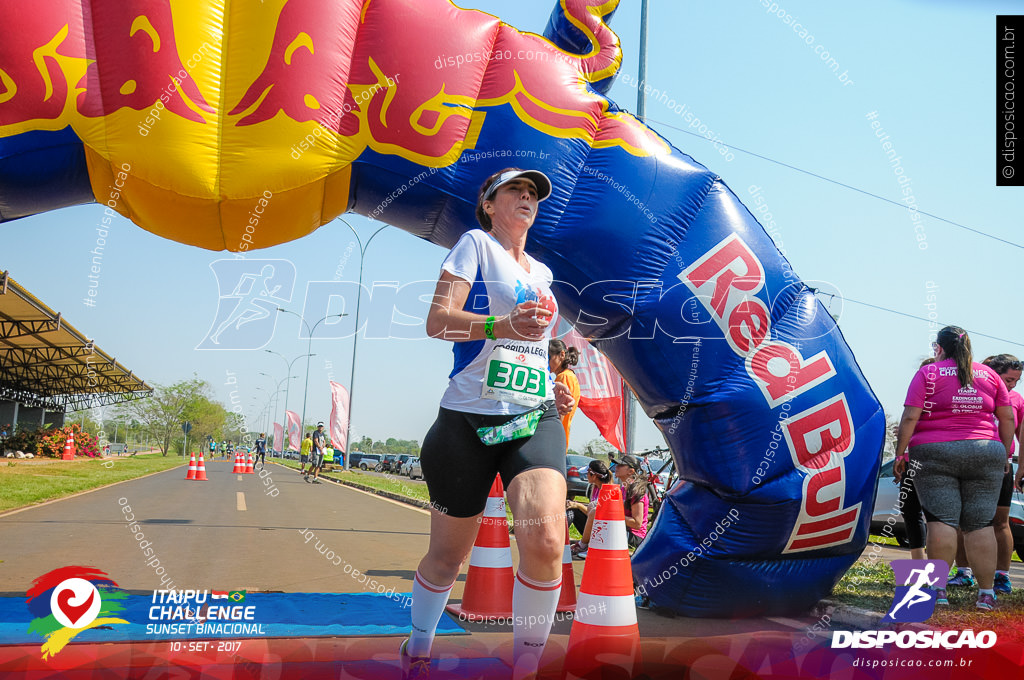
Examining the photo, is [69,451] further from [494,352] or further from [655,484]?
[494,352]

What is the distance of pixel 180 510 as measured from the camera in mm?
10023

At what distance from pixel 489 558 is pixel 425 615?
1464 millimetres

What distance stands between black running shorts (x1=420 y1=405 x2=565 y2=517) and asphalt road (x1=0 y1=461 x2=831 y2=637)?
4.58 feet

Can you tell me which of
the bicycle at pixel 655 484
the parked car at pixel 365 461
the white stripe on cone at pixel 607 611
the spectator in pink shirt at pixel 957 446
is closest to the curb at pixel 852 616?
the spectator in pink shirt at pixel 957 446

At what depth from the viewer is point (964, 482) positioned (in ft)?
14.5

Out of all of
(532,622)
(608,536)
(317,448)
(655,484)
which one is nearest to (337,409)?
(655,484)

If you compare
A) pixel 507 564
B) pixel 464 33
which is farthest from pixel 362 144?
pixel 507 564

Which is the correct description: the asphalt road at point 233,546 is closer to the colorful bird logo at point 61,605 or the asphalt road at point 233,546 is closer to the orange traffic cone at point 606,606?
the orange traffic cone at point 606,606

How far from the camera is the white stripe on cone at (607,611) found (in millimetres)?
3166

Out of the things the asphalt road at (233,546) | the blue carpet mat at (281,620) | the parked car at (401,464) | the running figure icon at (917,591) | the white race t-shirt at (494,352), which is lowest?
the parked car at (401,464)

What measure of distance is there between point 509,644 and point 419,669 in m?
0.84

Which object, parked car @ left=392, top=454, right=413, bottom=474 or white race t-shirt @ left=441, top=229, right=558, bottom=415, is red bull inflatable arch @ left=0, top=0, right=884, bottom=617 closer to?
white race t-shirt @ left=441, top=229, right=558, bottom=415

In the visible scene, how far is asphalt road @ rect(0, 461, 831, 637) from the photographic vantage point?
4.52 metres

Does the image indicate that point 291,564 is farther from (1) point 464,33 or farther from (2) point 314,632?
(1) point 464,33
